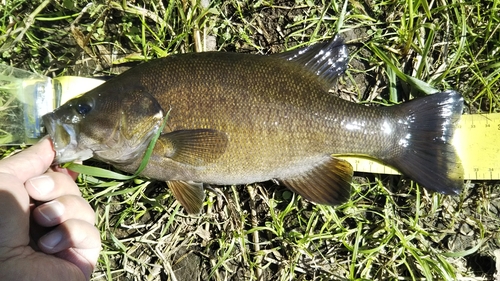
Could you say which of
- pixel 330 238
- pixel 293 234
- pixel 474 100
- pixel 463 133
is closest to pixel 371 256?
pixel 330 238

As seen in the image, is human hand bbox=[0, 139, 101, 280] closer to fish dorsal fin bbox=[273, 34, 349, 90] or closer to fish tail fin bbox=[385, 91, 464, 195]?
fish dorsal fin bbox=[273, 34, 349, 90]

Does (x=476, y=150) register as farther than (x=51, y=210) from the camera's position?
Yes

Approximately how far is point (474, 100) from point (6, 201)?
3.35 metres

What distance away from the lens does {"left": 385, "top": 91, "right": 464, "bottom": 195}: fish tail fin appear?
2887 millimetres

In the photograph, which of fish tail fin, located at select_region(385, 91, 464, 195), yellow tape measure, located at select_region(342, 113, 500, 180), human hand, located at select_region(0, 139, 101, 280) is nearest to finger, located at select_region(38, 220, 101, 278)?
human hand, located at select_region(0, 139, 101, 280)

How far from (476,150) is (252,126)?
1.78 metres

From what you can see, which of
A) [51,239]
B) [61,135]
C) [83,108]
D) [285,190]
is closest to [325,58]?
[285,190]

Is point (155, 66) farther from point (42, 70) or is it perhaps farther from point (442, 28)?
point (442, 28)

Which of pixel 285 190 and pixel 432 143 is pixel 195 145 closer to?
pixel 285 190

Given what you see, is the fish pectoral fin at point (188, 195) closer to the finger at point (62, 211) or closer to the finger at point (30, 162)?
the finger at point (62, 211)

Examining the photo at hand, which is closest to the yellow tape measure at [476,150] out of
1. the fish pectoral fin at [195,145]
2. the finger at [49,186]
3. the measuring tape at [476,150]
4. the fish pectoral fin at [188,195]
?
the measuring tape at [476,150]

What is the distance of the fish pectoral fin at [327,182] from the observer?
9.52ft

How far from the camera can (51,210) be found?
2.50m

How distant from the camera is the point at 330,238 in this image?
10.5ft
